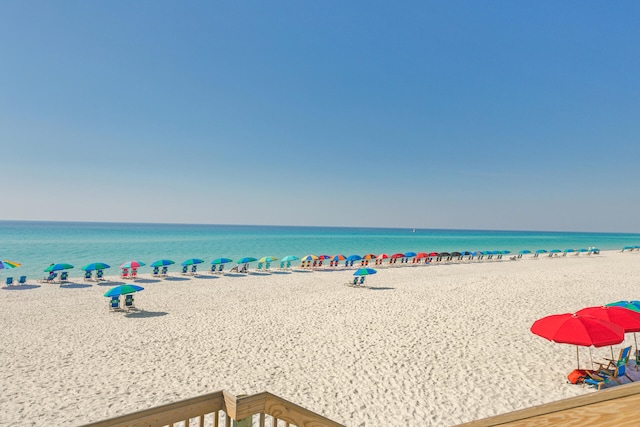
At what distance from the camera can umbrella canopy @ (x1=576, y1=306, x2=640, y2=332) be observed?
20.7ft

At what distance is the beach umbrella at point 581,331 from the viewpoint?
5.61 metres

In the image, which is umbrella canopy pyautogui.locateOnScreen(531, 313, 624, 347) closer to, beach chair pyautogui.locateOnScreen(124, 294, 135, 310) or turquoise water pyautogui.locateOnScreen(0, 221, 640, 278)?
beach chair pyautogui.locateOnScreen(124, 294, 135, 310)

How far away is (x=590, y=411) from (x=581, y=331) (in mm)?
5618

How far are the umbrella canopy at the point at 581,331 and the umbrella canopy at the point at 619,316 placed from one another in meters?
0.37

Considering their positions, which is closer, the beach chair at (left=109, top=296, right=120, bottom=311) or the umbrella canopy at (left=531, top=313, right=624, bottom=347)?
the umbrella canopy at (left=531, top=313, right=624, bottom=347)

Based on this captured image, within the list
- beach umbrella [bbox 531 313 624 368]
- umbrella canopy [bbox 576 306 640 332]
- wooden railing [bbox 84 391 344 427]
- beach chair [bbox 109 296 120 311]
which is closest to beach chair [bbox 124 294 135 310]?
beach chair [bbox 109 296 120 311]

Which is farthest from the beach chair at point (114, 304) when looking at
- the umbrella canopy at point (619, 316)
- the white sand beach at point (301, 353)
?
the umbrella canopy at point (619, 316)

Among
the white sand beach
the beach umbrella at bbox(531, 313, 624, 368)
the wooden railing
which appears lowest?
the white sand beach

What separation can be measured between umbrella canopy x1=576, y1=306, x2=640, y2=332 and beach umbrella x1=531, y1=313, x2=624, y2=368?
1.16ft

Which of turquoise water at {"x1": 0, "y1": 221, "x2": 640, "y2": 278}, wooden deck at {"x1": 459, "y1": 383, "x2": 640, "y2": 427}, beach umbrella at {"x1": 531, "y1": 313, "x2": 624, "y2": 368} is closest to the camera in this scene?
wooden deck at {"x1": 459, "y1": 383, "x2": 640, "y2": 427}

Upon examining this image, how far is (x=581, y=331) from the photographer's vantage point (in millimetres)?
5785

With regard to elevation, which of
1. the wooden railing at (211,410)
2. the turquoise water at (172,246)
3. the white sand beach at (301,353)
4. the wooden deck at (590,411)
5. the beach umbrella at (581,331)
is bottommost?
the turquoise water at (172,246)

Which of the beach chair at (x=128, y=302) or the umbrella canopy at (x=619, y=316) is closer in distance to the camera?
the umbrella canopy at (x=619, y=316)

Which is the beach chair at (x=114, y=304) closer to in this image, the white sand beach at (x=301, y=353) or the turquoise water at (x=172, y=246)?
the white sand beach at (x=301, y=353)
